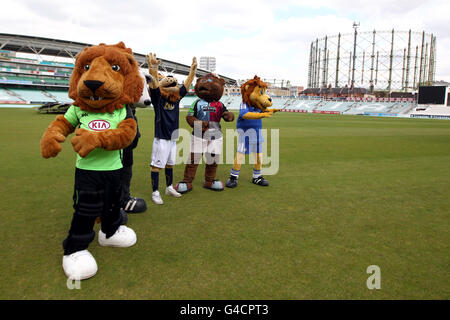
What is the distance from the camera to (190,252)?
2.87 meters

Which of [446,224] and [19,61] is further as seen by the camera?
[19,61]

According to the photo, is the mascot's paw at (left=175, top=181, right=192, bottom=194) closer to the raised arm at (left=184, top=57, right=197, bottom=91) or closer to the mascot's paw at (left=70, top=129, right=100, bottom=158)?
the raised arm at (left=184, top=57, right=197, bottom=91)

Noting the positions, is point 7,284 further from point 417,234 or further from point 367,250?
point 417,234

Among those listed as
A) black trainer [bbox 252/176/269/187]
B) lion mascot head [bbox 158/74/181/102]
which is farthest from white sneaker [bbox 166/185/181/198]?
black trainer [bbox 252/176/269/187]

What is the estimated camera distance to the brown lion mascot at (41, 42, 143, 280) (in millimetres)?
2533

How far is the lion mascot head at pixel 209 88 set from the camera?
4.92 meters

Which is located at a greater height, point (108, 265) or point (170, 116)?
point (170, 116)

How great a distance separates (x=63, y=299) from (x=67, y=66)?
59713mm

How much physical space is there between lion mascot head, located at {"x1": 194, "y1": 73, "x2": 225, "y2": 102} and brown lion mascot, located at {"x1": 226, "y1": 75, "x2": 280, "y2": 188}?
0.68 metres

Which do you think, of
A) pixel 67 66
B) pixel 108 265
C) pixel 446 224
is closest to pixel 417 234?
pixel 446 224

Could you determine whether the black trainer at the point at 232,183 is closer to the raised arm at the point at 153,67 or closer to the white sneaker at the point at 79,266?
the raised arm at the point at 153,67
